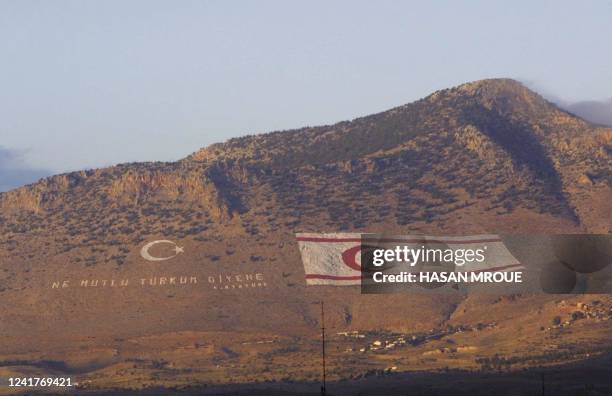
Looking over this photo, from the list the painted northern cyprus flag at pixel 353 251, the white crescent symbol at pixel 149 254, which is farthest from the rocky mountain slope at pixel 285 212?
the painted northern cyprus flag at pixel 353 251

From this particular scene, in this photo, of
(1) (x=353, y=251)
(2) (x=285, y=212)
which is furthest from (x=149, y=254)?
(1) (x=353, y=251)

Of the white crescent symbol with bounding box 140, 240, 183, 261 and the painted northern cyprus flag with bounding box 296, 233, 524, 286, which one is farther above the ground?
the white crescent symbol with bounding box 140, 240, 183, 261

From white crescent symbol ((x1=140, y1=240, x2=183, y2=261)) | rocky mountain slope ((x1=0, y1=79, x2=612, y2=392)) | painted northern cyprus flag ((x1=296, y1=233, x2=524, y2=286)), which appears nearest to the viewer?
painted northern cyprus flag ((x1=296, y1=233, x2=524, y2=286))

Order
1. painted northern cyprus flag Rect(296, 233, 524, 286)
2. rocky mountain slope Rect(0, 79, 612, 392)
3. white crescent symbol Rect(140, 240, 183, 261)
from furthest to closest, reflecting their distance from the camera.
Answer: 1. white crescent symbol Rect(140, 240, 183, 261)
2. rocky mountain slope Rect(0, 79, 612, 392)
3. painted northern cyprus flag Rect(296, 233, 524, 286)

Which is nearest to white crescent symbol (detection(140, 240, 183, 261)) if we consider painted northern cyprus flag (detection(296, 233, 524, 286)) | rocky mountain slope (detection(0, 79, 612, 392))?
rocky mountain slope (detection(0, 79, 612, 392))

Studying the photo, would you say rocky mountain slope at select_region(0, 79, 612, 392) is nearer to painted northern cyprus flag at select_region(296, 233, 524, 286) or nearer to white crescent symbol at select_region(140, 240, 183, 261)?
white crescent symbol at select_region(140, 240, 183, 261)

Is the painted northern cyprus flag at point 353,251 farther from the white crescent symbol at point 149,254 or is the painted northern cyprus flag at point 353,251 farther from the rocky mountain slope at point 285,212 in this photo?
the white crescent symbol at point 149,254

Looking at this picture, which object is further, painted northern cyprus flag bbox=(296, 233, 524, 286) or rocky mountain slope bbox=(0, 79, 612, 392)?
rocky mountain slope bbox=(0, 79, 612, 392)

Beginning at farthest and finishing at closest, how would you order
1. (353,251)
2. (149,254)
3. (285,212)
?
1. (285,212)
2. (149,254)
3. (353,251)

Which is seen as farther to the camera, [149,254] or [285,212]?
[285,212]

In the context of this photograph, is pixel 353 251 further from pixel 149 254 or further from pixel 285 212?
pixel 285 212
